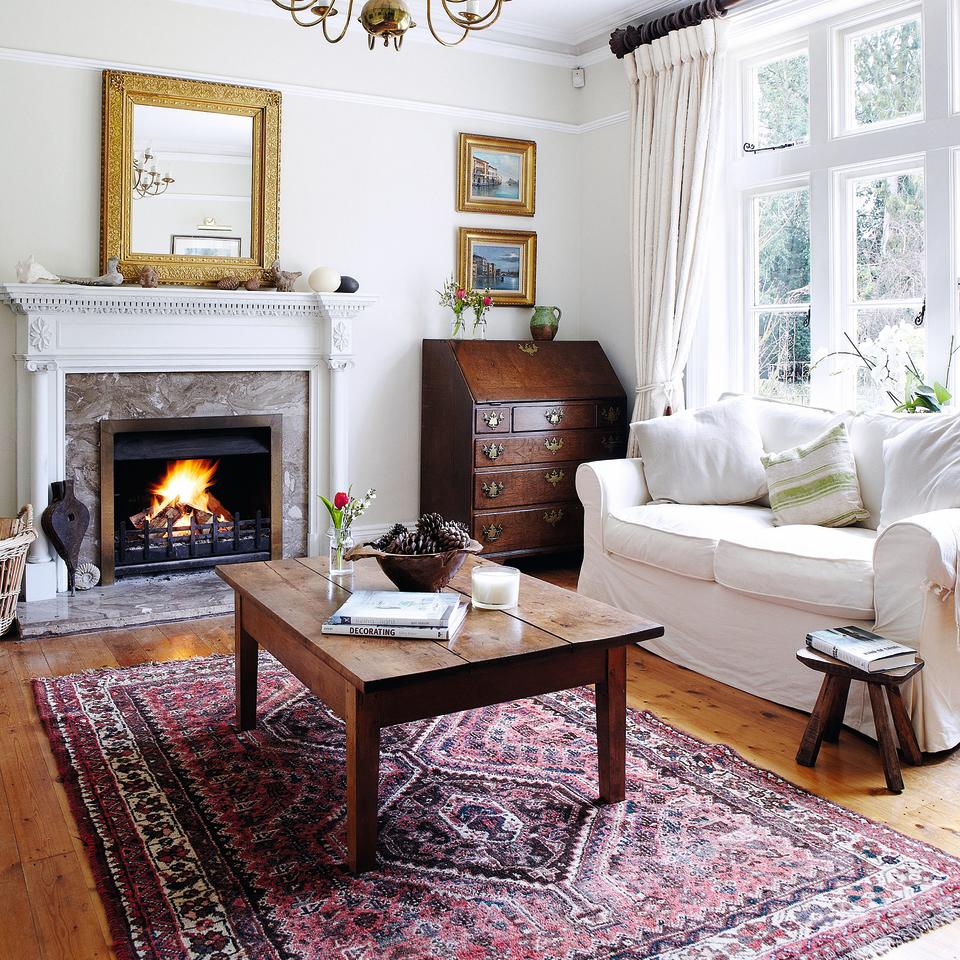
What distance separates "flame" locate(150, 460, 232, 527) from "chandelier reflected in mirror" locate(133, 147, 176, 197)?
1.23m

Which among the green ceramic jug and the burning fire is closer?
the burning fire

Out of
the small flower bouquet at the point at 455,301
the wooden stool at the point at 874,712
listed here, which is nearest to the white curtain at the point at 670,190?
the small flower bouquet at the point at 455,301

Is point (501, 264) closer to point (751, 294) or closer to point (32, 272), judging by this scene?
point (751, 294)

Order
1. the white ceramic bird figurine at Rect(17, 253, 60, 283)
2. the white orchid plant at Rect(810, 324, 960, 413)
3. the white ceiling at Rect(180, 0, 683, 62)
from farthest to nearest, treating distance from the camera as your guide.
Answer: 1. the white ceiling at Rect(180, 0, 683, 62)
2. the white ceramic bird figurine at Rect(17, 253, 60, 283)
3. the white orchid plant at Rect(810, 324, 960, 413)

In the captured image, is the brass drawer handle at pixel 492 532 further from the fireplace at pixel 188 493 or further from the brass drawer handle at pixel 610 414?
the fireplace at pixel 188 493

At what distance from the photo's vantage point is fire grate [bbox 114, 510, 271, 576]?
172 inches

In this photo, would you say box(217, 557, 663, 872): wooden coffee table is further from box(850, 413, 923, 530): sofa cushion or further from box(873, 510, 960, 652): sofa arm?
box(850, 413, 923, 530): sofa cushion

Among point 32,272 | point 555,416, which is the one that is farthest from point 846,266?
point 32,272

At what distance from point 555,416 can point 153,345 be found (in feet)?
6.16

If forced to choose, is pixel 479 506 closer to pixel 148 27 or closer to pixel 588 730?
pixel 588 730

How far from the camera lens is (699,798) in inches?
92.0

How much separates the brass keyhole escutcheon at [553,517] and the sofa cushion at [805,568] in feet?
5.29

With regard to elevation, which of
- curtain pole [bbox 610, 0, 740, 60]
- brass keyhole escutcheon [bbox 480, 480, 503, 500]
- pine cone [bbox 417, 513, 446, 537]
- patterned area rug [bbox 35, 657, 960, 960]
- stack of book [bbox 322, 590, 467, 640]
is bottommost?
patterned area rug [bbox 35, 657, 960, 960]

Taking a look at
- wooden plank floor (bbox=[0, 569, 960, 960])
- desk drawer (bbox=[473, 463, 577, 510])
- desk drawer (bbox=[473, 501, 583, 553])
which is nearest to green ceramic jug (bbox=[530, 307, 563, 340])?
desk drawer (bbox=[473, 463, 577, 510])
